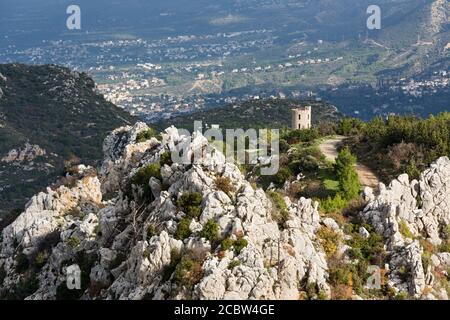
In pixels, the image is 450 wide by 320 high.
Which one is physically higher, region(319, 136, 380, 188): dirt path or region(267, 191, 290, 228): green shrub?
region(267, 191, 290, 228): green shrub

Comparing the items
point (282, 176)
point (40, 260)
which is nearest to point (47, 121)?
point (282, 176)

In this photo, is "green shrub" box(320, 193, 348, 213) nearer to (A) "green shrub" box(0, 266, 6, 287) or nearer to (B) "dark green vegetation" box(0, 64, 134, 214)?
(A) "green shrub" box(0, 266, 6, 287)

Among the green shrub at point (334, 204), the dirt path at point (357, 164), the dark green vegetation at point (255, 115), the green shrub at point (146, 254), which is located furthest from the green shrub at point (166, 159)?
the dark green vegetation at point (255, 115)

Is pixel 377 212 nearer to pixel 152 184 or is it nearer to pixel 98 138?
pixel 152 184

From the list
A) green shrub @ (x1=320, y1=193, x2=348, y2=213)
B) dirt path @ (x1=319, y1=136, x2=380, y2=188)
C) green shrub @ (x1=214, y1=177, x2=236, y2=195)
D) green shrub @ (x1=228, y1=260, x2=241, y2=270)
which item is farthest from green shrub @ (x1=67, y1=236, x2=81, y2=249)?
dirt path @ (x1=319, y1=136, x2=380, y2=188)

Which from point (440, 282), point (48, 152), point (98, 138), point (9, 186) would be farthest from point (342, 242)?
point (98, 138)
